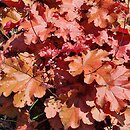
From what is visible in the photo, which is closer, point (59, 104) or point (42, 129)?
point (59, 104)

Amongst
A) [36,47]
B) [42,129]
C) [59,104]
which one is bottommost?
[42,129]

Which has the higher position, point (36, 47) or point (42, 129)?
point (36, 47)

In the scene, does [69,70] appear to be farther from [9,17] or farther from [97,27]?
[9,17]

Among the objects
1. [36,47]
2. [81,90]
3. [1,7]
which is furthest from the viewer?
[1,7]

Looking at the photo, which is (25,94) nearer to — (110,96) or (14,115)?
(14,115)

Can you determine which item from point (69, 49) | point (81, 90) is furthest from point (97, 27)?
point (81, 90)

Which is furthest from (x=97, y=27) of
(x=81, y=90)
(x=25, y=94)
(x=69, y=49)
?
(x=25, y=94)

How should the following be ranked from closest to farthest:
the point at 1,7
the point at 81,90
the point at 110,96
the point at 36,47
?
the point at 110,96, the point at 81,90, the point at 36,47, the point at 1,7
